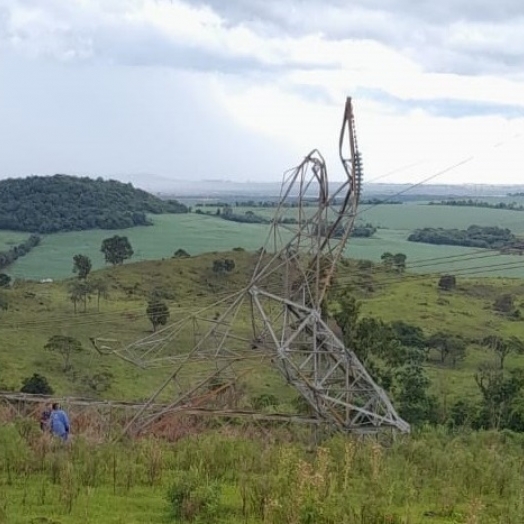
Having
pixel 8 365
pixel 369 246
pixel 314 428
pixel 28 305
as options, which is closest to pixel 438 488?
pixel 314 428

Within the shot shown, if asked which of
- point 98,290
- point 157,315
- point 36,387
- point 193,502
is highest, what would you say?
point 193,502

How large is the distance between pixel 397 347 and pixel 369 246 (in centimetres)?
7824

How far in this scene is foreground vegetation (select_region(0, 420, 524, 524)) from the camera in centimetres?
917

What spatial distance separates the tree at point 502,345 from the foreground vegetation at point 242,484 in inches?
1372

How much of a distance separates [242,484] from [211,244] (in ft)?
338

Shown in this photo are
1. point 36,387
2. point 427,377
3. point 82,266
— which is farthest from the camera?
point 82,266

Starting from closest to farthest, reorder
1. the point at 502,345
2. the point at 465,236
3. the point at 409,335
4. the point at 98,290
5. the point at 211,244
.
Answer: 1. the point at 502,345
2. the point at 409,335
3. the point at 98,290
4. the point at 211,244
5. the point at 465,236

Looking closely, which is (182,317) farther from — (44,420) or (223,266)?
(44,420)

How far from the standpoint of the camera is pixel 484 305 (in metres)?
→ 69.6

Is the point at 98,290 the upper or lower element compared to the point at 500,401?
upper

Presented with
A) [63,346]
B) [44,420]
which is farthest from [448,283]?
[44,420]

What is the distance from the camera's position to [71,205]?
13150cm

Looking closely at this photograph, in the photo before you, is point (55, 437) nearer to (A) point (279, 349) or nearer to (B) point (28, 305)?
(A) point (279, 349)

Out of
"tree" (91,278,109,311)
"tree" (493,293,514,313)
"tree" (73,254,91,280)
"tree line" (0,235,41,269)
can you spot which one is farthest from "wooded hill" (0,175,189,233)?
"tree" (493,293,514,313)
